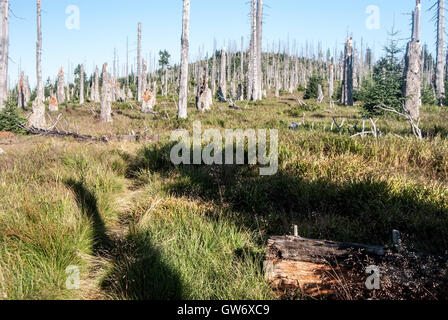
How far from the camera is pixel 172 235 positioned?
3449 millimetres

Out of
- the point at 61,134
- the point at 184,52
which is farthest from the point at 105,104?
the point at 61,134

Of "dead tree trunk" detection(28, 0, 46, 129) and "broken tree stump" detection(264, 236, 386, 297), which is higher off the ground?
"dead tree trunk" detection(28, 0, 46, 129)

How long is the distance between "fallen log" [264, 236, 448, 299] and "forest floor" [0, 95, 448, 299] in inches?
6.2

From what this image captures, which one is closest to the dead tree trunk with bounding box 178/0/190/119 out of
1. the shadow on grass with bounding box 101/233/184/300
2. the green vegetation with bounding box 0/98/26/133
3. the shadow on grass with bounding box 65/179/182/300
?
the green vegetation with bounding box 0/98/26/133

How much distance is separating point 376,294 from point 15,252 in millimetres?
3004

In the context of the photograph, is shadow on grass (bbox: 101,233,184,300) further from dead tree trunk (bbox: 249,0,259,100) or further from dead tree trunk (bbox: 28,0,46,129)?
dead tree trunk (bbox: 249,0,259,100)

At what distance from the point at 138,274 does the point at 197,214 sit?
4.80 feet

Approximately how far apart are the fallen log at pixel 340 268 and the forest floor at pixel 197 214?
157 mm

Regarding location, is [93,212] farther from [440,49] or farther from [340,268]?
[440,49]

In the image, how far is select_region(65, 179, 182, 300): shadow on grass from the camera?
2.53 metres
